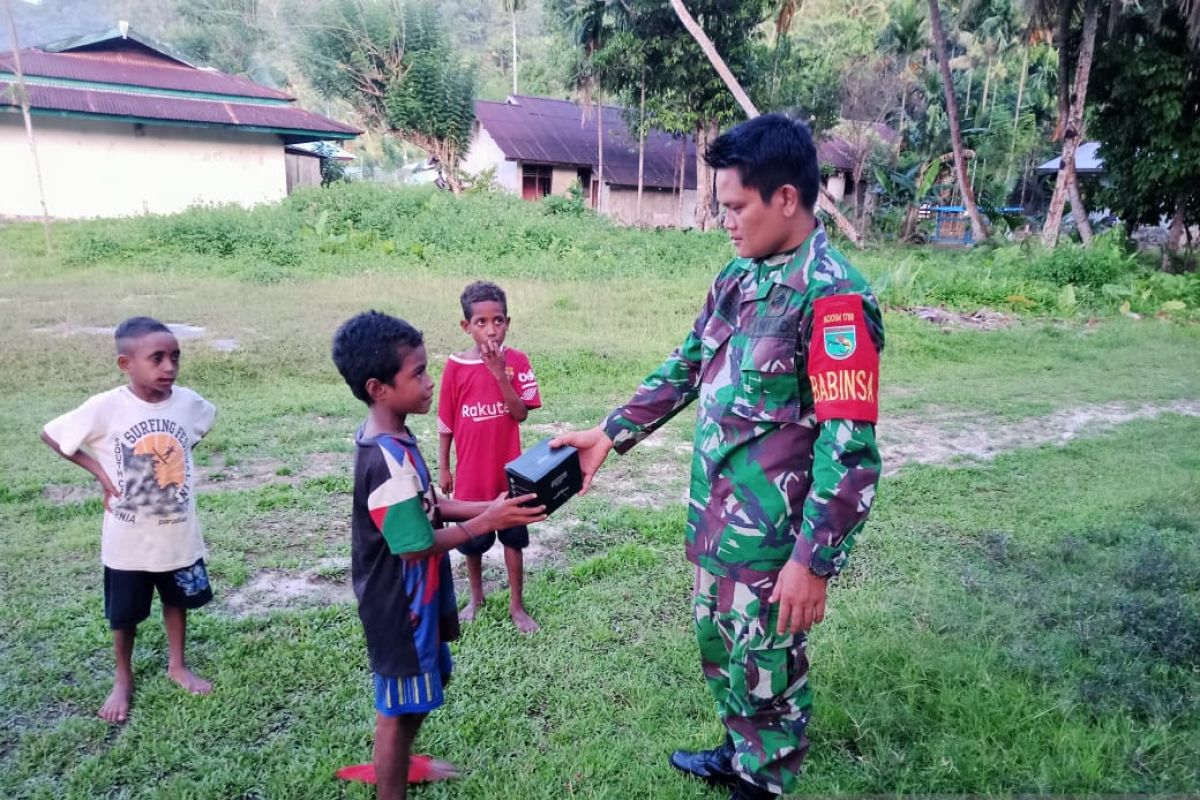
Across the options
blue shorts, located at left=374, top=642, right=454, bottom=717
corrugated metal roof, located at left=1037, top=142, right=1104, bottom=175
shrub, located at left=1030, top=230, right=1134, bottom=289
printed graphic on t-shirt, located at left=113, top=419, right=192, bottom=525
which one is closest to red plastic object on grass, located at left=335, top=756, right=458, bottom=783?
blue shorts, located at left=374, top=642, right=454, bottom=717

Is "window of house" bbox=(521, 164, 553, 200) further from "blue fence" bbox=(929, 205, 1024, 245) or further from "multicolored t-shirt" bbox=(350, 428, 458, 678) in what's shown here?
"multicolored t-shirt" bbox=(350, 428, 458, 678)

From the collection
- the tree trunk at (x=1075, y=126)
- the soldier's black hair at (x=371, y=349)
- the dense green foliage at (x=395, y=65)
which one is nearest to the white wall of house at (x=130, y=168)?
the dense green foliage at (x=395, y=65)

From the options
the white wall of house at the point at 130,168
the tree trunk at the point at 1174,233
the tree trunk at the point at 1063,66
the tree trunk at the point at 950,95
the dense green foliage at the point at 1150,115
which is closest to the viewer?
the dense green foliage at the point at 1150,115

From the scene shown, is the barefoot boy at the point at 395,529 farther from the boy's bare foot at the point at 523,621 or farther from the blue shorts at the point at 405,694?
the boy's bare foot at the point at 523,621

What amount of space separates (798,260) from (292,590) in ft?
9.04

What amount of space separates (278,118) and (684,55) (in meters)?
10.1

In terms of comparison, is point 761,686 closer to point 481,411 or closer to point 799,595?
point 799,595

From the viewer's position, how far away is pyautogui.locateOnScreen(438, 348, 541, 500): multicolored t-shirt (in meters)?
3.22

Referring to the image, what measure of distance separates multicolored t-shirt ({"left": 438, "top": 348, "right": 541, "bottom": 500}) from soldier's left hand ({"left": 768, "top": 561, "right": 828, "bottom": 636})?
5.25 ft

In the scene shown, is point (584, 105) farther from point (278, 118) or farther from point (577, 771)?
point (577, 771)

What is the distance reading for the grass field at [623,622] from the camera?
95.9 inches

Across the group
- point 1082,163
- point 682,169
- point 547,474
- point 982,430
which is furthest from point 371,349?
point 1082,163

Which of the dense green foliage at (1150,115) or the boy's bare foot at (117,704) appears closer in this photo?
the boy's bare foot at (117,704)

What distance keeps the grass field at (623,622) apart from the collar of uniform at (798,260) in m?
1.49
